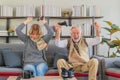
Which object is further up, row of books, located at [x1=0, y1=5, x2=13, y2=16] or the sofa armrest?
row of books, located at [x1=0, y1=5, x2=13, y2=16]

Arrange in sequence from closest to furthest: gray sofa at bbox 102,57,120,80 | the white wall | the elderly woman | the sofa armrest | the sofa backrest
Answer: gray sofa at bbox 102,57,120,80, the sofa armrest, the elderly woman, the sofa backrest, the white wall

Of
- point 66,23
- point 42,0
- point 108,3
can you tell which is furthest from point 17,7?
point 108,3

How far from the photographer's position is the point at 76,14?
210 inches

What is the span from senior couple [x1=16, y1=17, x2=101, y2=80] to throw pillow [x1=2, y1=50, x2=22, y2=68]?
0.44ft

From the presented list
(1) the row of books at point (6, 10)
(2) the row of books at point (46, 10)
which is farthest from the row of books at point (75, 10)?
(1) the row of books at point (6, 10)

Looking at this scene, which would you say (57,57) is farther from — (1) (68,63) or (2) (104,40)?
(2) (104,40)

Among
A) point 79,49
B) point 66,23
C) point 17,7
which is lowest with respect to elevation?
point 79,49

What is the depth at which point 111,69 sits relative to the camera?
351 centimetres

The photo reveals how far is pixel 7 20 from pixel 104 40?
2285 mm

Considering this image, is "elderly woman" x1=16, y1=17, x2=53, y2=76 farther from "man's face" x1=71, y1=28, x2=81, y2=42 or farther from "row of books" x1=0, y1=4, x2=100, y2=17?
"row of books" x1=0, y1=4, x2=100, y2=17

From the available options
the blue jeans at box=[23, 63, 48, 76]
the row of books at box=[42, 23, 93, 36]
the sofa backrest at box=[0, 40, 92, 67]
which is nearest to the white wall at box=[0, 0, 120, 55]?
the row of books at box=[42, 23, 93, 36]

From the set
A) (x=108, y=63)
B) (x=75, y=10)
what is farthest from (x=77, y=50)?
(x=75, y=10)

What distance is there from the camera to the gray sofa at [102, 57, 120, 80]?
11.1ft

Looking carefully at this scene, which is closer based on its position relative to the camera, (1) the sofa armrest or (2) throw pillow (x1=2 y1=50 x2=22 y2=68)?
(1) the sofa armrest
